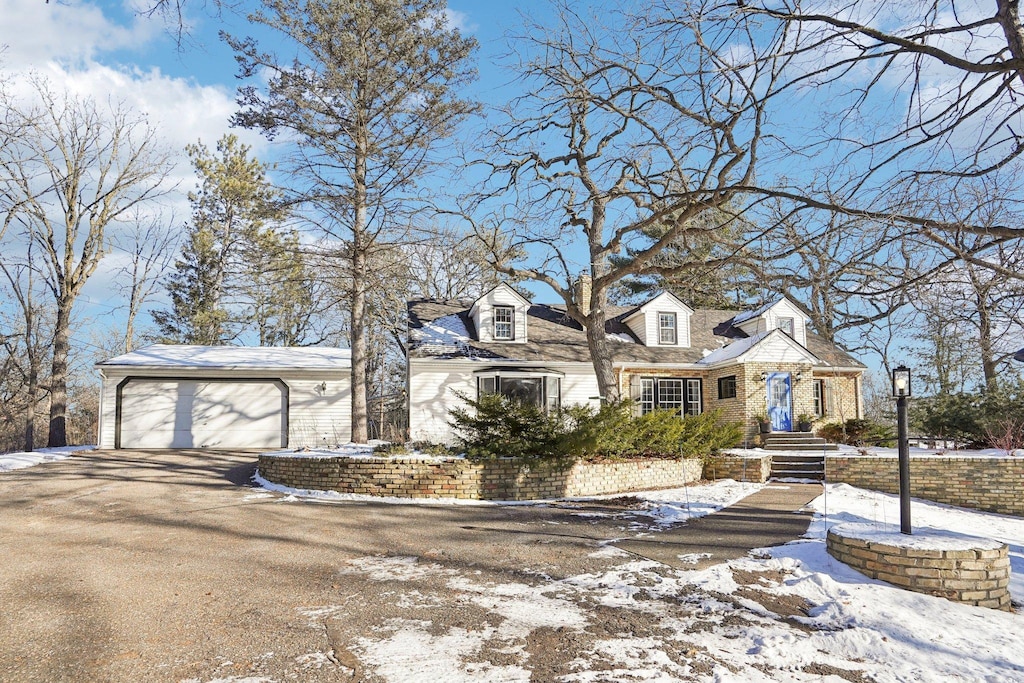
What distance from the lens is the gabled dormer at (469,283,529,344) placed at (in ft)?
64.6

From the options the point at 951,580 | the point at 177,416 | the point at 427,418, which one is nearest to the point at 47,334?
the point at 177,416

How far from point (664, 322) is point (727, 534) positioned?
558 inches

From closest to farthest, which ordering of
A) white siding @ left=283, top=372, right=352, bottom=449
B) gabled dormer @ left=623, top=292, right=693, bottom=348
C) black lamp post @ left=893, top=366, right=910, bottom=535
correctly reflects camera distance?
black lamp post @ left=893, top=366, right=910, bottom=535 → white siding @ left=283, top=372, right=352, bottom=449 → gabled dormer @ left=623, top=292, right=693, bottom=348

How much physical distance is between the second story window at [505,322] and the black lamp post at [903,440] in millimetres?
13276

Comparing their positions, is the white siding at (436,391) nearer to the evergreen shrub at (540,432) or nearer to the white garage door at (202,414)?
the white garage door at (202,414)

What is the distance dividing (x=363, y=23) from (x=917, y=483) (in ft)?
57.7

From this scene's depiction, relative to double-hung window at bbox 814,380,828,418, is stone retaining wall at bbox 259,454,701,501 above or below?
below

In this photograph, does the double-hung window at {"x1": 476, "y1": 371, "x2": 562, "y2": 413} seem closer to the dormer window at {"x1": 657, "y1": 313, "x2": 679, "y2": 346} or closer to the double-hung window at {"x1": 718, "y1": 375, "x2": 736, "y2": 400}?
the dormer window at {"x1": 657, "y1": 313, "x2": 679, "y2": 346}

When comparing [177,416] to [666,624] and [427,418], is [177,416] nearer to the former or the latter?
[427,418]

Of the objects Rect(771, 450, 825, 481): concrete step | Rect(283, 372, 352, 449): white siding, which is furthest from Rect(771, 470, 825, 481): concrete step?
Rect(283, 372, 352, 449): white siding

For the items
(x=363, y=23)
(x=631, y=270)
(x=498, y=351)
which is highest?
(x=363, y=23)

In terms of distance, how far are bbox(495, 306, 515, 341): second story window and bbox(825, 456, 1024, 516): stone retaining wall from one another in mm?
10180

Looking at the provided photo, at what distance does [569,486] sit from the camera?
36.3ft

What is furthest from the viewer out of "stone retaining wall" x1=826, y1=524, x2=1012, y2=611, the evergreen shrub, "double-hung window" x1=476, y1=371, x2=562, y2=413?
"double-hung window" x1=476, y1=371, x2=562, y2=413
